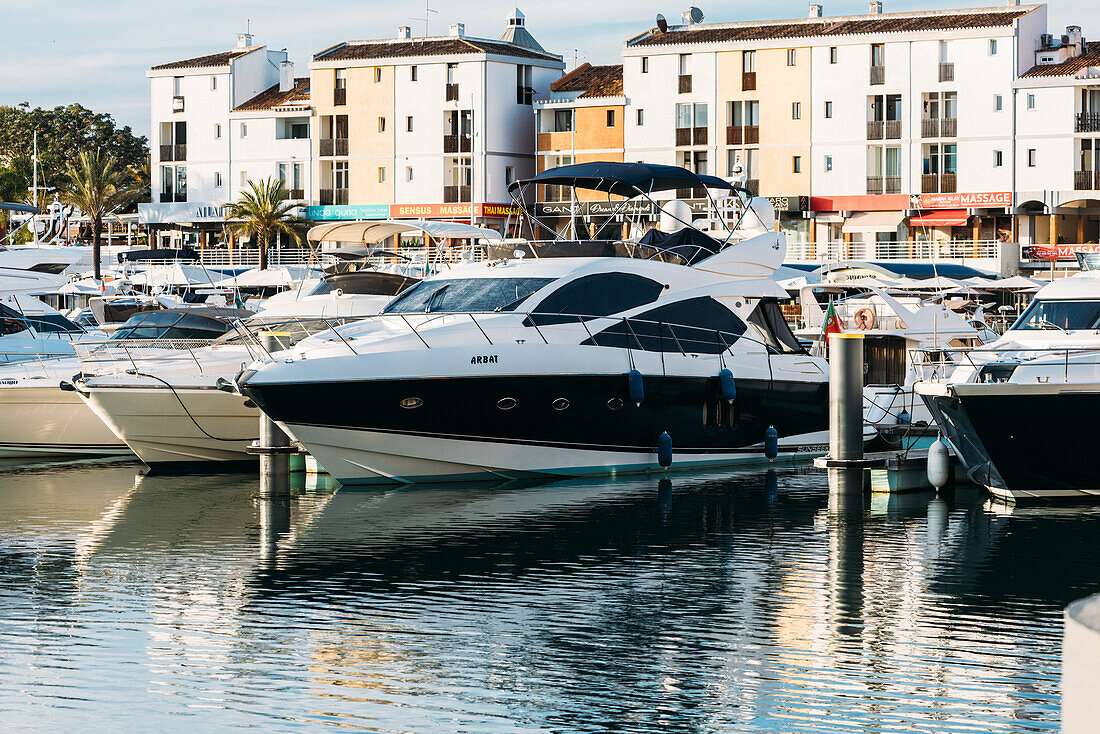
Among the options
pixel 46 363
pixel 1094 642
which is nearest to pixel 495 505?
pixel 46 363

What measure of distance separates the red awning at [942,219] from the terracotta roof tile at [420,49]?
2036 centimetres

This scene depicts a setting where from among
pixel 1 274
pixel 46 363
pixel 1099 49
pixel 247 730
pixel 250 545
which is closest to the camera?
pixel 247 730

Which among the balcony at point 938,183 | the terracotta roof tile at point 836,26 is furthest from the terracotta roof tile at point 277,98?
the balcony at point 938,183

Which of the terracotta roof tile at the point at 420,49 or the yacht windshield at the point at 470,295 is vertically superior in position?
the terracotta roof tile at the point at 420,49

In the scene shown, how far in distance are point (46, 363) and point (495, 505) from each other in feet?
29.6

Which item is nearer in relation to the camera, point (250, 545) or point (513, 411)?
point (250, 545)

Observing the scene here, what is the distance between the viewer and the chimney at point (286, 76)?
254 ft

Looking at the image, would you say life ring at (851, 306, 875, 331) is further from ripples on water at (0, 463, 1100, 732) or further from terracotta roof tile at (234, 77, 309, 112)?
terracotta roof tile at (234, 77, 309, 112)

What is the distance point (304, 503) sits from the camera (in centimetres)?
1923

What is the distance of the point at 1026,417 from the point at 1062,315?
3202mm

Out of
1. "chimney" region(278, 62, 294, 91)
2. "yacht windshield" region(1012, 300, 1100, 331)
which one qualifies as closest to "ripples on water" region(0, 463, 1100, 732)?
"yacht windshield" region(1012, 300, 1100, 331)

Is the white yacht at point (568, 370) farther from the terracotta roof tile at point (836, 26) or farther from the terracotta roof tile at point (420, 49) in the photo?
the terracotta roof tile at point (420, 49)

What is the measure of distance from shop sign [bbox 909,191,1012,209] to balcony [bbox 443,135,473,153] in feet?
66.5

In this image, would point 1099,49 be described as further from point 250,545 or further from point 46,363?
point 250,545
